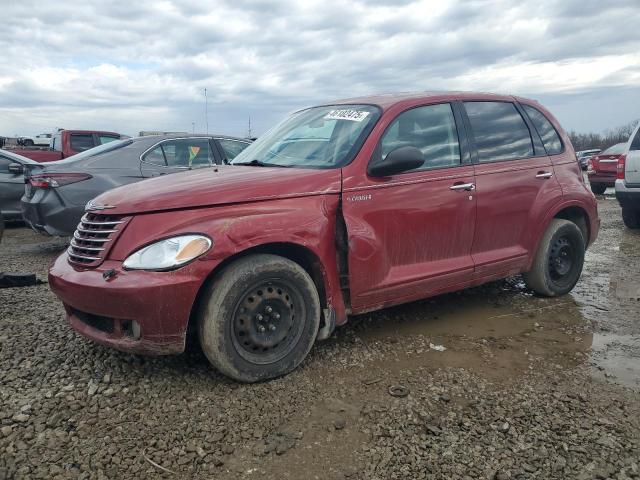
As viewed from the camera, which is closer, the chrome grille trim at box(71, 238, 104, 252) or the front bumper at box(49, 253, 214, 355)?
the front bumper at box(49, 253, 214, 355)

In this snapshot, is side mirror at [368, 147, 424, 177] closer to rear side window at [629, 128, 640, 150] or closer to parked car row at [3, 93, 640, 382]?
parked car row at [3, 93, 640, 382]

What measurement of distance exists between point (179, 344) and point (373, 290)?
1.31 meters

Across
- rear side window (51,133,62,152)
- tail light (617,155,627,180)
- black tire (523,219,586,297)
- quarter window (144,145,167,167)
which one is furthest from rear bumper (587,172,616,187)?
rear side window (51,133,62,152)

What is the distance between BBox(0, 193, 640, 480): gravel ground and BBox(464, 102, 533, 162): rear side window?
1.38 metres

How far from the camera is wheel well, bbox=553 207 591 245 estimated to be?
4.94 meters

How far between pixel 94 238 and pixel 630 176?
820 centimetres

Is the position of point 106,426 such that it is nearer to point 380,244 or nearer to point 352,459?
point 352,459

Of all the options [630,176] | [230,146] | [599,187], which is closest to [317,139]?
[230,146]

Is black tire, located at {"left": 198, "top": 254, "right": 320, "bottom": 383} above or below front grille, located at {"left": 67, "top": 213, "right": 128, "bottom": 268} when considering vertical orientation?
below

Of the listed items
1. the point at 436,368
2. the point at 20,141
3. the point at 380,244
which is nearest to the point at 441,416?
the point at 436,368

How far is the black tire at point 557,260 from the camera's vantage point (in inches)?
184

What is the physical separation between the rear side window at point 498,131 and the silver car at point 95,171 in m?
3.24

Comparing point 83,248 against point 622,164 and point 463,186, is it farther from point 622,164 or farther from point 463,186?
point 622,164

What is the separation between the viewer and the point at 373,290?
3.54 meters
